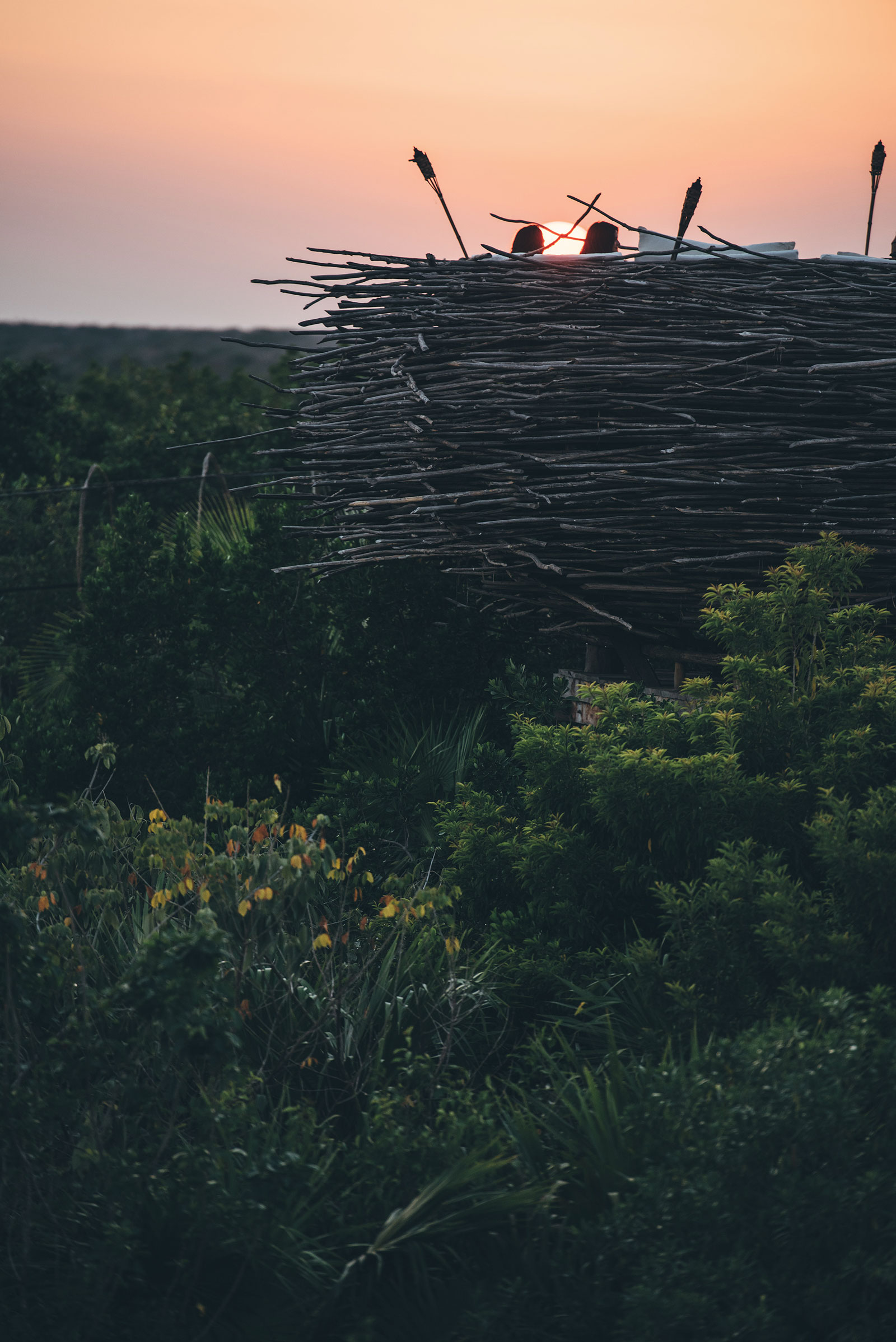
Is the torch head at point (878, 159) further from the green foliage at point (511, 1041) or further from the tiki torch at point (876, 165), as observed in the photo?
the green foliage at point (511, 1041)

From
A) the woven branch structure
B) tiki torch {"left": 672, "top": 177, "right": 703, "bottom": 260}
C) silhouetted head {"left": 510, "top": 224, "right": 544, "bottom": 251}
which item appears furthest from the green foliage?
silhouetted head {"left": 510, "top": 224, "right": 544, "bottom": 251}

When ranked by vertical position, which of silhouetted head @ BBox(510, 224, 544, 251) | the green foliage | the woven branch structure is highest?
silhouetted head @ BBox(510, 224, 544, 251)

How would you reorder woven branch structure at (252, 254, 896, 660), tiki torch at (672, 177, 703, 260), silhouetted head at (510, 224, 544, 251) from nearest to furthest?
1. woven branch structure at (252, 254, 896, 660)
2. tiki torch at (672, 177, 703, 260)
3. silhouetted head at (510, 224, 544, 251)

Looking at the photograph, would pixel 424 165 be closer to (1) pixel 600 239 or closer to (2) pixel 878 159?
(1) pixel 600 239

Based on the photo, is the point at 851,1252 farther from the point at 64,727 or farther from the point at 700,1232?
the point at 64,727

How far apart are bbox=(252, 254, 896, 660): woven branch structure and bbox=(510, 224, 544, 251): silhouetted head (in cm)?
56

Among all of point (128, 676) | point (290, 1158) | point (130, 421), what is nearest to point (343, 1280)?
point (290, 1158)

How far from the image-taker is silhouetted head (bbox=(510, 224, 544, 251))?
23.5ft

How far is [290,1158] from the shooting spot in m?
3.45

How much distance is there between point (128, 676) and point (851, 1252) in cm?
703

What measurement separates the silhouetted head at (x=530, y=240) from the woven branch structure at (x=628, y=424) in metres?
0.56

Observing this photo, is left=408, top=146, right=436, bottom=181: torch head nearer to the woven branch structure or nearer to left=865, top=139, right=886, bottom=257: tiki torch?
the woven branch structure

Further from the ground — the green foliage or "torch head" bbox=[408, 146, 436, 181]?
"torch head" bbox=[408, 146, 436, 181]

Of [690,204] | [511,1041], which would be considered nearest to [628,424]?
[690,204]
